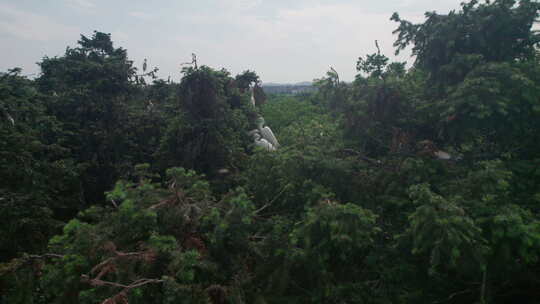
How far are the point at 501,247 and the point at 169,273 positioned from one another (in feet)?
11.7

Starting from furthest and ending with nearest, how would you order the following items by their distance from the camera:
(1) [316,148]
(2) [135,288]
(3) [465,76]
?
(1) [316,148] → (3) [465,76] → (2) [135,288]

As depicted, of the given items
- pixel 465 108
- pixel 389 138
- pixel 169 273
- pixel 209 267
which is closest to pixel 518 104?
pixel 465 108

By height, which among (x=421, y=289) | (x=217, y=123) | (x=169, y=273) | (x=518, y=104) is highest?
(x=518, y=104)

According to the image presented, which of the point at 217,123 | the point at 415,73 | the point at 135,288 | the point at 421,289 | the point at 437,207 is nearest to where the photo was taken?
the point at 135,288

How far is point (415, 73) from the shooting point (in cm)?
769

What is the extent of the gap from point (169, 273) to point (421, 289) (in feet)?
10.8

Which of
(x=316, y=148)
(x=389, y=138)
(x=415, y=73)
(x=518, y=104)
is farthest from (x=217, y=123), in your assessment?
(x=518, y=104)

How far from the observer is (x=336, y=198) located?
6.09 m

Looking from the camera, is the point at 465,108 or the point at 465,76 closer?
the point at 465,108

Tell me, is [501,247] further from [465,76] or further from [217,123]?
[217,123]

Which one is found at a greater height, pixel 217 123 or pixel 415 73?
pixel 415 73

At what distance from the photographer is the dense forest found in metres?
4.12

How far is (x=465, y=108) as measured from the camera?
5.38m

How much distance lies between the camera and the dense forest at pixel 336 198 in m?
4.12
